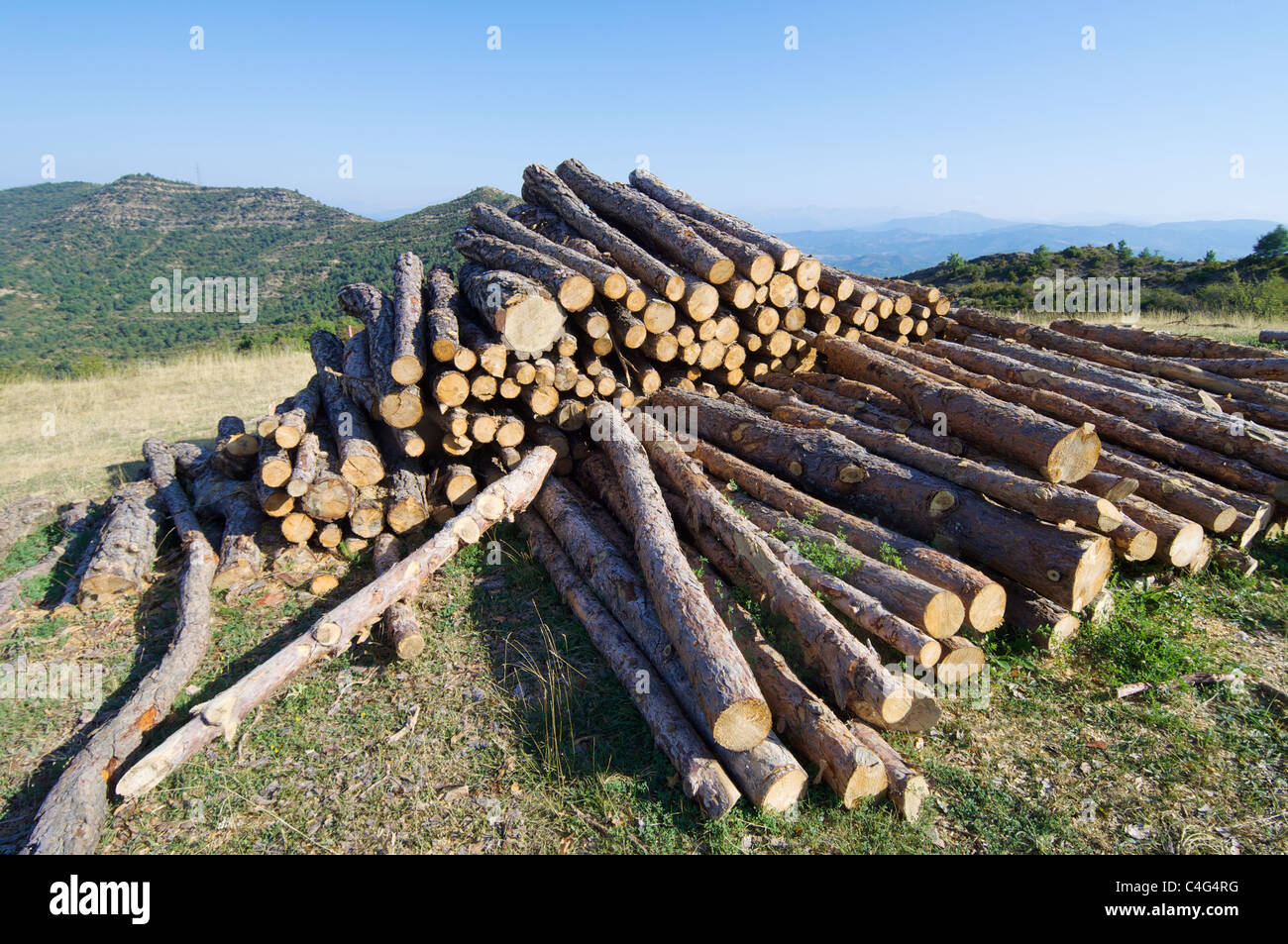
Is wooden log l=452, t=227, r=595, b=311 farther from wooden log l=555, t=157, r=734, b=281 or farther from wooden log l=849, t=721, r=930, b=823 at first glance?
wooden log l=849, t=721, r=930, b=823

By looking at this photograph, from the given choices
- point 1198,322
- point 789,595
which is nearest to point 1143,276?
point 1198,322

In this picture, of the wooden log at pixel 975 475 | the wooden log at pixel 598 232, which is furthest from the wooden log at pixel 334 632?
the wooden log at pixel 975 475

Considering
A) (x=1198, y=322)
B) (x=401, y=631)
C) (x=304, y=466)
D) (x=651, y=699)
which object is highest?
(x=1198, y=322)

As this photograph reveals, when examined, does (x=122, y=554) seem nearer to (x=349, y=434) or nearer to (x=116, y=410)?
(x=349, y=434)

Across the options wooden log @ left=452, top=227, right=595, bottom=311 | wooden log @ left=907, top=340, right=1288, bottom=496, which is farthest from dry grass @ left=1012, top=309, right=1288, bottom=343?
wooden log @ left=452, top=227, right=595, bottom=311

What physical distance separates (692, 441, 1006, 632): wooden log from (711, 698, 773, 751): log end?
1.73 metres

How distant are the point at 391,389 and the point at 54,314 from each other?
63.3 meters

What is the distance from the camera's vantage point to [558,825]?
131 inches

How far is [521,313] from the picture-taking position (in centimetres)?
629

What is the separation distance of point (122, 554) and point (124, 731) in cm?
249

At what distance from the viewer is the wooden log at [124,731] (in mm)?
3234

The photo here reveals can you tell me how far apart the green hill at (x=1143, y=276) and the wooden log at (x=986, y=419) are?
1421 cm
